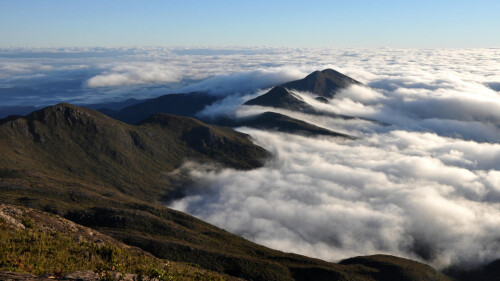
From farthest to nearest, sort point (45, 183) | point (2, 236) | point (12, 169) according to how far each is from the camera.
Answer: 1. point (12, 169)
2. point (45, 183)
3. point (2, 236)

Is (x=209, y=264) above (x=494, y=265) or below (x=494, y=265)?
above

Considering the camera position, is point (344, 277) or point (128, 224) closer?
point (344, 277)

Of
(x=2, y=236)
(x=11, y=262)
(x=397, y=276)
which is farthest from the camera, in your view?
(x=397, y=276)

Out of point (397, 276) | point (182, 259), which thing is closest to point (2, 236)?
point (182, 259)

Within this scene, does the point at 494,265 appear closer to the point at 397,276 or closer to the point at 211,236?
the point at 397,276

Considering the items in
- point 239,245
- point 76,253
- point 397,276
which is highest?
point 76,253

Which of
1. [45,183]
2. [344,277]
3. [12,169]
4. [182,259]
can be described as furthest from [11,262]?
[12,169]

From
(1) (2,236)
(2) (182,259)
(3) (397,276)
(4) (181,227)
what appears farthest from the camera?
(4) (181,227)

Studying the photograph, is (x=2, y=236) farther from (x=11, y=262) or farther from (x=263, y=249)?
(x=263, y=249)

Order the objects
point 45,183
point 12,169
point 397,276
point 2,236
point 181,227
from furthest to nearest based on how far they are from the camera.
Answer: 1. point 12,169
2. point 45,183
3. point 181,227
4. point 397,276
5. point 2,236
